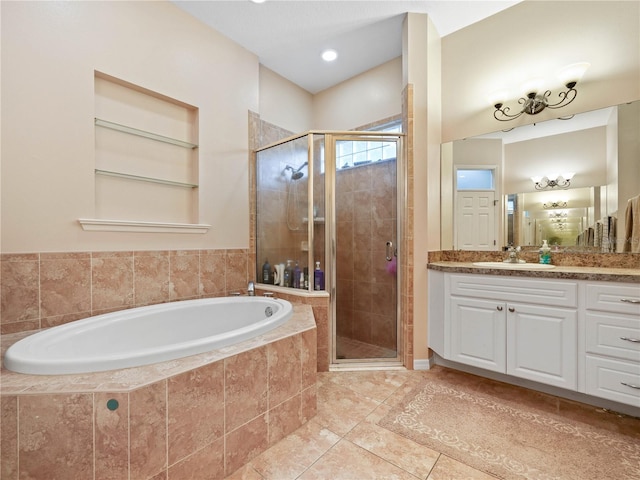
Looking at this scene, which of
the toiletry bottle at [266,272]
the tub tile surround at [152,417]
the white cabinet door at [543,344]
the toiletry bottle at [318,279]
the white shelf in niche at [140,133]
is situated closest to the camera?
the tub tile surround at [152,417]

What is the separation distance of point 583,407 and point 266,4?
11.2ft

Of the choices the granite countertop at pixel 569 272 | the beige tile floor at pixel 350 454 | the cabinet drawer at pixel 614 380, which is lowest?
the beige tile floor at pixel 350 454

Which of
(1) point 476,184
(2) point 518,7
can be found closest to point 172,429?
(1) point 476,184

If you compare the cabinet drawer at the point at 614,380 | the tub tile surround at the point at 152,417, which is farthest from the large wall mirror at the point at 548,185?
the tub tile surround at the point at 152,417

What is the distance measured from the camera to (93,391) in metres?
0.91

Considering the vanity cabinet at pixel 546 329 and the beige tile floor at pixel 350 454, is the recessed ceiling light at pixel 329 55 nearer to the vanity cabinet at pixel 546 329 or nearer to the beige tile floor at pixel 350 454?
the vanity cabinet at pixel 546 329

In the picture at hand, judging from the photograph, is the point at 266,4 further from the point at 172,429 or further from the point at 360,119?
the point at 172,429

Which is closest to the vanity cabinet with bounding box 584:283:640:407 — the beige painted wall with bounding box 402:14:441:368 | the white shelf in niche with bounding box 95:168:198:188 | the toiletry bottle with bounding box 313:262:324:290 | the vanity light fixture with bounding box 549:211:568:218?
the vanity light fixture with bounding box 549:211:568:218

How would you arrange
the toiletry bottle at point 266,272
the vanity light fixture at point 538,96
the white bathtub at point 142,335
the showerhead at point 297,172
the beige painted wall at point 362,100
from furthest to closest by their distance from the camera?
the beige painted wall at point 362,100
the toiletry bottle at point 266,272
the showerhead at point 297,172
the vanity light fixture at point 538,96
the white bathtub at point 142,335

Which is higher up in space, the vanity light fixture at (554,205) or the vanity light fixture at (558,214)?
the vanity light fixture at (554,205)

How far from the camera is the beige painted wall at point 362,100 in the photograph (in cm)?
276

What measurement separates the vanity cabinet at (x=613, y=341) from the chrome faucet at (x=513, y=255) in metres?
0.57

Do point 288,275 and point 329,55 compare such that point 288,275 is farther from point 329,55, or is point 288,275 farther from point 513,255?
point 329,55

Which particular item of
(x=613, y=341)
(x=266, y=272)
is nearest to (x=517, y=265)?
(x=613, y=341)
